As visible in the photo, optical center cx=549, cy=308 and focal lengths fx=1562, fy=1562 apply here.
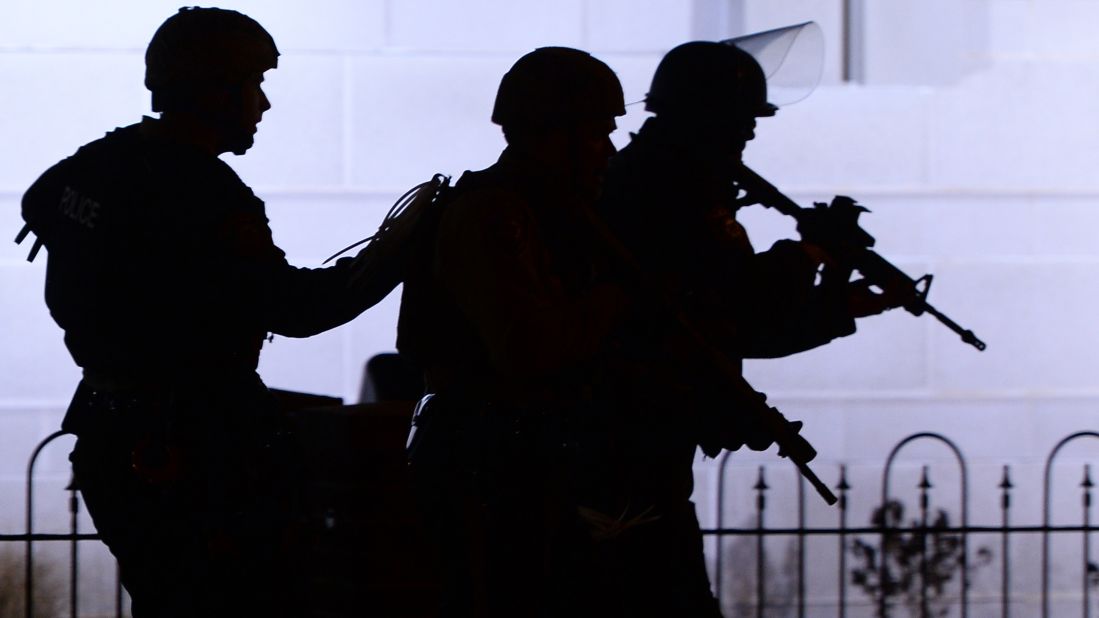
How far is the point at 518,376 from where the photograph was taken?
7.26 feet

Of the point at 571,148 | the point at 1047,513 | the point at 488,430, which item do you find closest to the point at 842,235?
the point at 571,148

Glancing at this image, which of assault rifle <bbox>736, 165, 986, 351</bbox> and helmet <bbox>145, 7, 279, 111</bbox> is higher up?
helmet <bbox>145, 7, 279, 111</bbox>

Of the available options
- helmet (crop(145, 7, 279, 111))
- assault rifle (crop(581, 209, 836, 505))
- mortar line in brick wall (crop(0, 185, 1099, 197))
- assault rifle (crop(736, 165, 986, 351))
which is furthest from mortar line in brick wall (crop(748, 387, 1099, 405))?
helmet (crop(145, 7, 279, 111))

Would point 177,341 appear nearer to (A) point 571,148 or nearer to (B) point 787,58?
(A) point 571,148

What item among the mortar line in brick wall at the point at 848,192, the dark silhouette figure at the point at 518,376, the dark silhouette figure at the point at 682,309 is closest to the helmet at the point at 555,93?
the dark silhouette figure at the point at 518,376

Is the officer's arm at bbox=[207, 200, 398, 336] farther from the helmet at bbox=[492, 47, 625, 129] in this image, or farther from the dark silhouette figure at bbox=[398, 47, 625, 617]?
the helmet at bbox=[492, 47, 625, 129]

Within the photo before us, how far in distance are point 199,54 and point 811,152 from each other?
2.97 meters

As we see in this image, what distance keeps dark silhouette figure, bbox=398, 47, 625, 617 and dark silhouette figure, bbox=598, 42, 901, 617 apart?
121 millimetres

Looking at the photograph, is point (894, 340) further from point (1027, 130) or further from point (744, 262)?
point (744, 262)

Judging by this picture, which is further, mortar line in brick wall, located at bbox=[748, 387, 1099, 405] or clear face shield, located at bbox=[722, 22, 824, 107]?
mortar line in brick wall, located at bbox=[748, 387, 1099, 405]

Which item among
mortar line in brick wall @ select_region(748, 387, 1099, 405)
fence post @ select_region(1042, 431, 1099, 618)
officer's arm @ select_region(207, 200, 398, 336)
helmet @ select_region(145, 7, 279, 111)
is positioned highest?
helmet @ select_region(145, 7, 279, 111)

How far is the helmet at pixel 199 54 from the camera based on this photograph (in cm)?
250

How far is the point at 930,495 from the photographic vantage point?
5.09 m

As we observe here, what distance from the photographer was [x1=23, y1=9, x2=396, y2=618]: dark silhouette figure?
2371 mm
